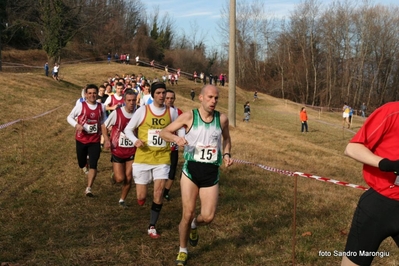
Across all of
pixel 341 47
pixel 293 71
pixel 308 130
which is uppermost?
pixel 341 47

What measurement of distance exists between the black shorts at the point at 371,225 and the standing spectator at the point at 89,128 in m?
5.55

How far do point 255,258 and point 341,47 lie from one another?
65494 mm

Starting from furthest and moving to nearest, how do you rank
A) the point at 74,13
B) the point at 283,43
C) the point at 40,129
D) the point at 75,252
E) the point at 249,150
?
the point at 283,43 → the point at 74,13 → the point at 40,129 → the point at 249,150 → the point at 75,252

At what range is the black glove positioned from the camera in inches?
112

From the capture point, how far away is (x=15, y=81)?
27.0 metres

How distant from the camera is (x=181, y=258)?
4879 mm

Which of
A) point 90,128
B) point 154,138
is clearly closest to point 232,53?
point 90,128

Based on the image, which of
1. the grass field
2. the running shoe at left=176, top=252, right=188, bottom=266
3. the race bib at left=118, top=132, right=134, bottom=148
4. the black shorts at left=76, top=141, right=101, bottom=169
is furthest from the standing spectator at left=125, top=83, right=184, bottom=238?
the black shorts at left=76, top=141, right=101, bottom=169

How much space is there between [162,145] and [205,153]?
141 centimetres

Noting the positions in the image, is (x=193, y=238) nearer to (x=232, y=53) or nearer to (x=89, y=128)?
(x=89, y=128)

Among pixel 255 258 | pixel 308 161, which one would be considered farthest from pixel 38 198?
pixel 308 161

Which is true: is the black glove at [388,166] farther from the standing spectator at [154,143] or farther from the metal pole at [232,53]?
the metal pole at [232,53]

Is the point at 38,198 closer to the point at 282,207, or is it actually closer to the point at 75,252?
the point at 75,252

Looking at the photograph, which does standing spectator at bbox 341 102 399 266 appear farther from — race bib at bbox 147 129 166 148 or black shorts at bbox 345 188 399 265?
race bib at bbox 147 129 166 148
